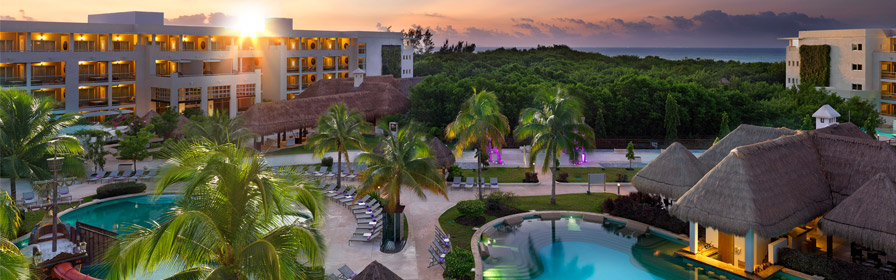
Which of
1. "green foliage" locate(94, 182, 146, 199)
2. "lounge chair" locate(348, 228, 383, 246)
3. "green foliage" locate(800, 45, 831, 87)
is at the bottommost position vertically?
"lounge chair" locate(348, 228, 383, 246)

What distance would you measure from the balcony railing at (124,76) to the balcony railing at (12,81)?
637cm

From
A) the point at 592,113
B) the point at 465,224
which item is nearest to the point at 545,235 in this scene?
the point at 465,224

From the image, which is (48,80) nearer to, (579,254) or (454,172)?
(454,172)

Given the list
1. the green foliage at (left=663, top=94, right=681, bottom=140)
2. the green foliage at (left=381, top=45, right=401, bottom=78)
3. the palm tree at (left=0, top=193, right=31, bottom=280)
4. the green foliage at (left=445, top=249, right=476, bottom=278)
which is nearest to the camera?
the palm tree at (left=0, top=193, right=31, bottom=280)

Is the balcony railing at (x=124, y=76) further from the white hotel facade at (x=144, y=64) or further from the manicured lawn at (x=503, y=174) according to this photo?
the manicured lawn at (x=503, y=174)

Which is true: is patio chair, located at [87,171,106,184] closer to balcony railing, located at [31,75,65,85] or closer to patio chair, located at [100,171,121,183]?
patio chair, located at [100,171,121,183]

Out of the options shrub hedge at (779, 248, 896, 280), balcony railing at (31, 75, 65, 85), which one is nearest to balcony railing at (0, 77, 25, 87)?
balcony railing at (31, 75, 65, 85)

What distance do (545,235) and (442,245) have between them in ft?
16.2

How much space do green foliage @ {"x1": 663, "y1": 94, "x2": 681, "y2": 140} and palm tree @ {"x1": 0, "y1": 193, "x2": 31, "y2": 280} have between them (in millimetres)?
37031

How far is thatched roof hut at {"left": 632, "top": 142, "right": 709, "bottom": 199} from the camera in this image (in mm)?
22734

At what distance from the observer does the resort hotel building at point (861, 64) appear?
2105 inches

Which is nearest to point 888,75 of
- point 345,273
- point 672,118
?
point 672,118

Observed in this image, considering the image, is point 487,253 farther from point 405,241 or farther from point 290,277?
point 290,277

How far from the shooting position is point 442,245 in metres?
20.3
